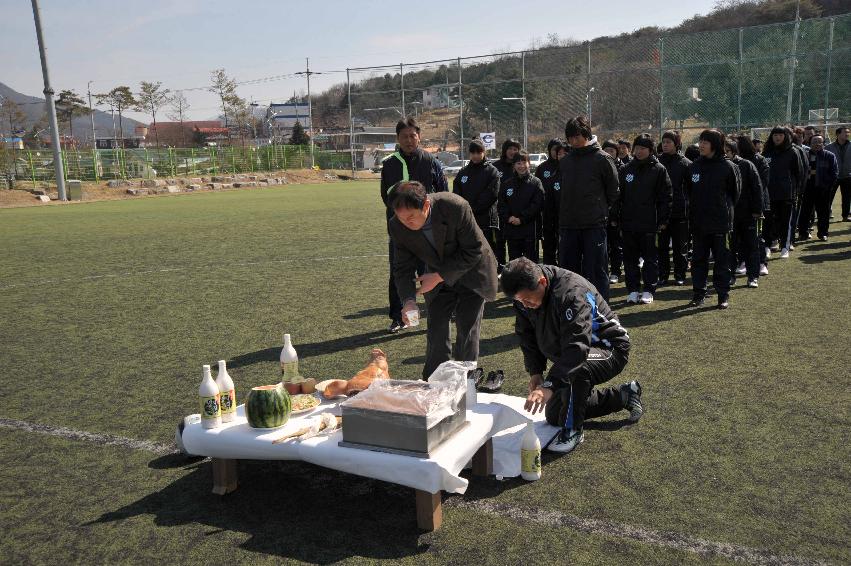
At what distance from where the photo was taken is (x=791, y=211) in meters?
12.0

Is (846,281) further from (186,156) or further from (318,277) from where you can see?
(186,156)

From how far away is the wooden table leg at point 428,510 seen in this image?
12.0 ft

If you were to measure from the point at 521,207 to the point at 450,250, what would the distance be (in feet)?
Result: 15.1

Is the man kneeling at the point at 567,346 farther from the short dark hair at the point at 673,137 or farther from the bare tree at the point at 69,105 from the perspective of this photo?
the bare tree at the point at 69,105

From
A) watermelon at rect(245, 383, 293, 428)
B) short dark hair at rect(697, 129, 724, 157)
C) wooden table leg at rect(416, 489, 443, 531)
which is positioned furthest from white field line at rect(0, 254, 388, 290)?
wooden table leg at rect(416, 489, 443, 531)

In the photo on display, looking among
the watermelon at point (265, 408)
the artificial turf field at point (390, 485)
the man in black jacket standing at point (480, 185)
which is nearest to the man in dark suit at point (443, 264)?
the artificial turf field at point (390, 485)

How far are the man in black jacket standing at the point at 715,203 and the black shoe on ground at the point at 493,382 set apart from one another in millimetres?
3886

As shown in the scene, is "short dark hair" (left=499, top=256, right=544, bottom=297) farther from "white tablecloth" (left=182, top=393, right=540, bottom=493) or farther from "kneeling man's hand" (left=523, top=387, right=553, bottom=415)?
"white tablecloth" (left=182, top=393, right=540, bottom=493)

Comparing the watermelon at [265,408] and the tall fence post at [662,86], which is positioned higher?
the tall fence post at [662,86]

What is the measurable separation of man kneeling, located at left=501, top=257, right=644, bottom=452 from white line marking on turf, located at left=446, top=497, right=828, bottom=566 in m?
0.62

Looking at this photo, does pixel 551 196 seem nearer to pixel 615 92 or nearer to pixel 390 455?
pixel 390 455

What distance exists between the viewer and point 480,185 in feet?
30.6

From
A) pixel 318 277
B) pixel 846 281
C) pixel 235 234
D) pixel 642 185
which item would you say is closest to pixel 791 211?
pixel 846 281

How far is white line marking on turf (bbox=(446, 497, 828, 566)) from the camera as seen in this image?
3340mm
